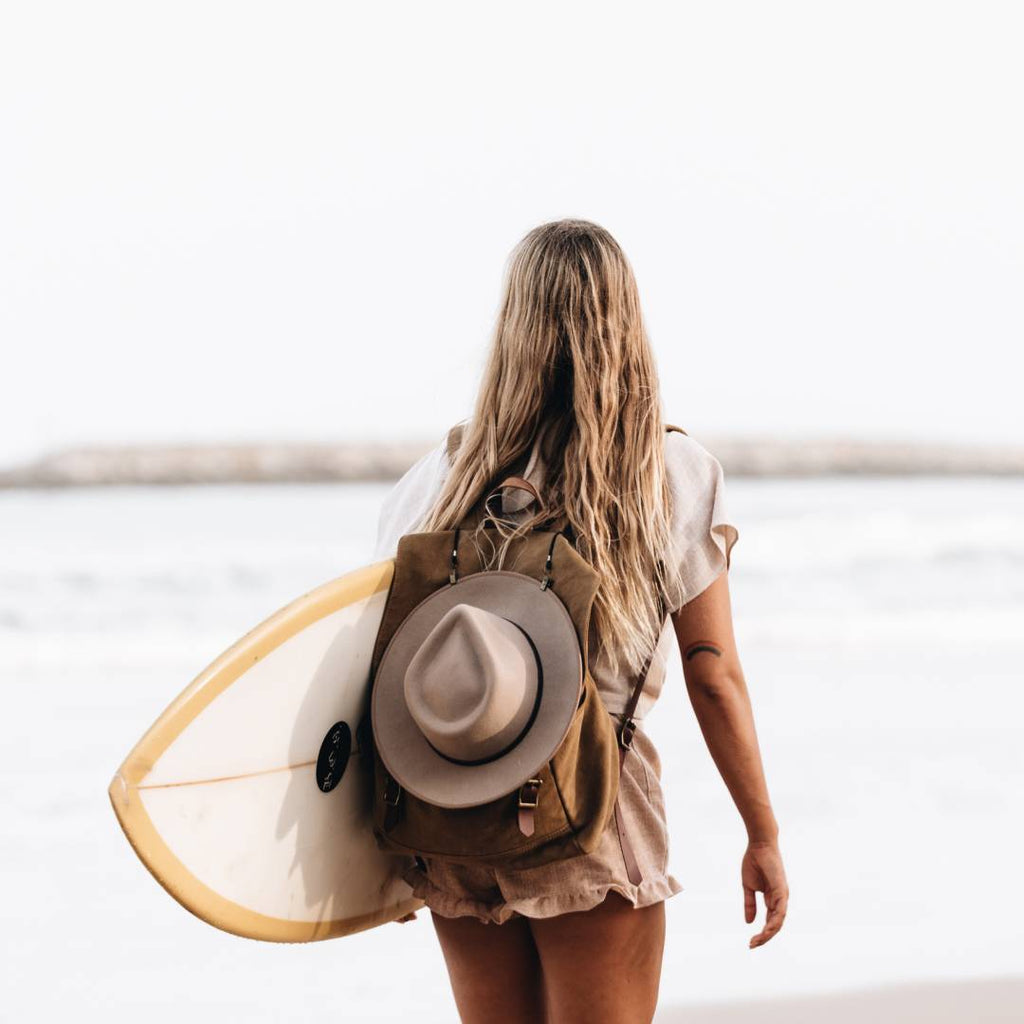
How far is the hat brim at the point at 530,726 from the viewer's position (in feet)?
3.78

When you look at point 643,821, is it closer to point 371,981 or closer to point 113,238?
point 371,981

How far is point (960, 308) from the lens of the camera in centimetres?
2833

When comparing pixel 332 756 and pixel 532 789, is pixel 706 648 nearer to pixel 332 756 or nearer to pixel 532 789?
pixel 532 789

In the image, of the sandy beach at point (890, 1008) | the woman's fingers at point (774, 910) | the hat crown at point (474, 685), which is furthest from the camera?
the sandy beach at point (890, 1008)

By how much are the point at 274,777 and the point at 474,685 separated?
0.30 m

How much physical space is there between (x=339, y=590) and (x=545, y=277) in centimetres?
39

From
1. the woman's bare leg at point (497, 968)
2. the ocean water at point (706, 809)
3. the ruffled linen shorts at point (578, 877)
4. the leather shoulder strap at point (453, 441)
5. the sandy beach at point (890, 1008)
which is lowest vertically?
the ocean water at point (706, 809)

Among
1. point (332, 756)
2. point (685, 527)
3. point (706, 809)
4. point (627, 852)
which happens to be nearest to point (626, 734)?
point (627, 852)

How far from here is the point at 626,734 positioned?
1.25 meters

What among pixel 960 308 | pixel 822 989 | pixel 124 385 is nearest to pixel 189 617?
pixel 822 989

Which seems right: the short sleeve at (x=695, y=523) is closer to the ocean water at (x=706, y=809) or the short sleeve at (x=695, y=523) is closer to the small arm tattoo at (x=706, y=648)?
the small arm tattoo at (x=706, y=648)

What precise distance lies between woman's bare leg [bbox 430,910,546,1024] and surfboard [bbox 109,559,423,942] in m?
0.14

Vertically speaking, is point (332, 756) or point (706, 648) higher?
point (706, 648)

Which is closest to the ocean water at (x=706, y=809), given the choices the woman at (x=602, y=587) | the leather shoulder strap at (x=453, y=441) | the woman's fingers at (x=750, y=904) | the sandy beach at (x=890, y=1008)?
the sandy beach at (x=890, y=1008)
